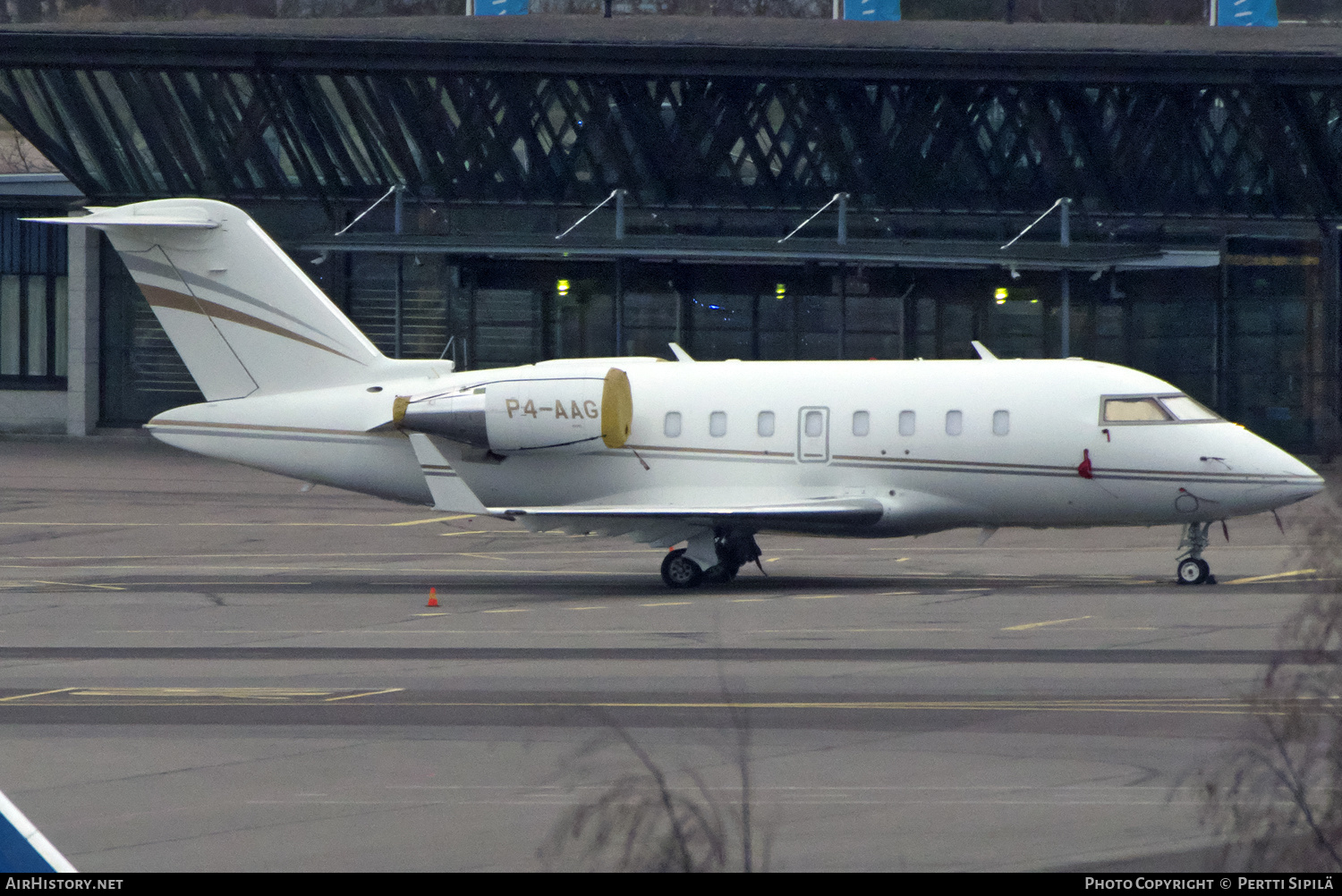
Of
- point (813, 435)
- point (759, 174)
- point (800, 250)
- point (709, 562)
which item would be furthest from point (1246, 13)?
point (709, 562)

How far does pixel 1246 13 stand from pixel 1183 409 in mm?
24674

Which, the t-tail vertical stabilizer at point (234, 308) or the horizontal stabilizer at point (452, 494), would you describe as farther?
the t-tail vertical stabilizer at point (234, 308)

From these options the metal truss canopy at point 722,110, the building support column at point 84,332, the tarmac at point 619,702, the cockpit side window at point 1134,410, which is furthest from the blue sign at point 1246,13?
the building support column at point 84,332

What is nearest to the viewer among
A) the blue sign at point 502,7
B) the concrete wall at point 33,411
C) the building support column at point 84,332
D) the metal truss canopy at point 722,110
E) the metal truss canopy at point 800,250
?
the metal truss canopy at point 800,250

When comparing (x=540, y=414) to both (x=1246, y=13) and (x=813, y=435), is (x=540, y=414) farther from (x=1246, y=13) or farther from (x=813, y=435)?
(x=1246, y=13)

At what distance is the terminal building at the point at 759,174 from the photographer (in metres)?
38.1

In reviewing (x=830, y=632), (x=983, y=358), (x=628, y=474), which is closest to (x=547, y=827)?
(x=830, y=632)

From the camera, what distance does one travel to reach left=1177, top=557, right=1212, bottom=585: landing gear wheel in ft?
68.3

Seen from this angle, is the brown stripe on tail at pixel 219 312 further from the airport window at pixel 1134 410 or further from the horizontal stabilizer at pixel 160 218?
the airport window at pixel 1134 410

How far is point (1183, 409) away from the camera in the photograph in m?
21.0

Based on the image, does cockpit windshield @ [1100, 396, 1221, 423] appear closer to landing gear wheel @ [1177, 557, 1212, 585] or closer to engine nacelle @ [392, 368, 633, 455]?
landing gear wheel @ [1177, 557, 1212, 585]

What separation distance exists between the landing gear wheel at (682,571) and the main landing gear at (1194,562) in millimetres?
6309

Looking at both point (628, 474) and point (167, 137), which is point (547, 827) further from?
point (167, 137)
